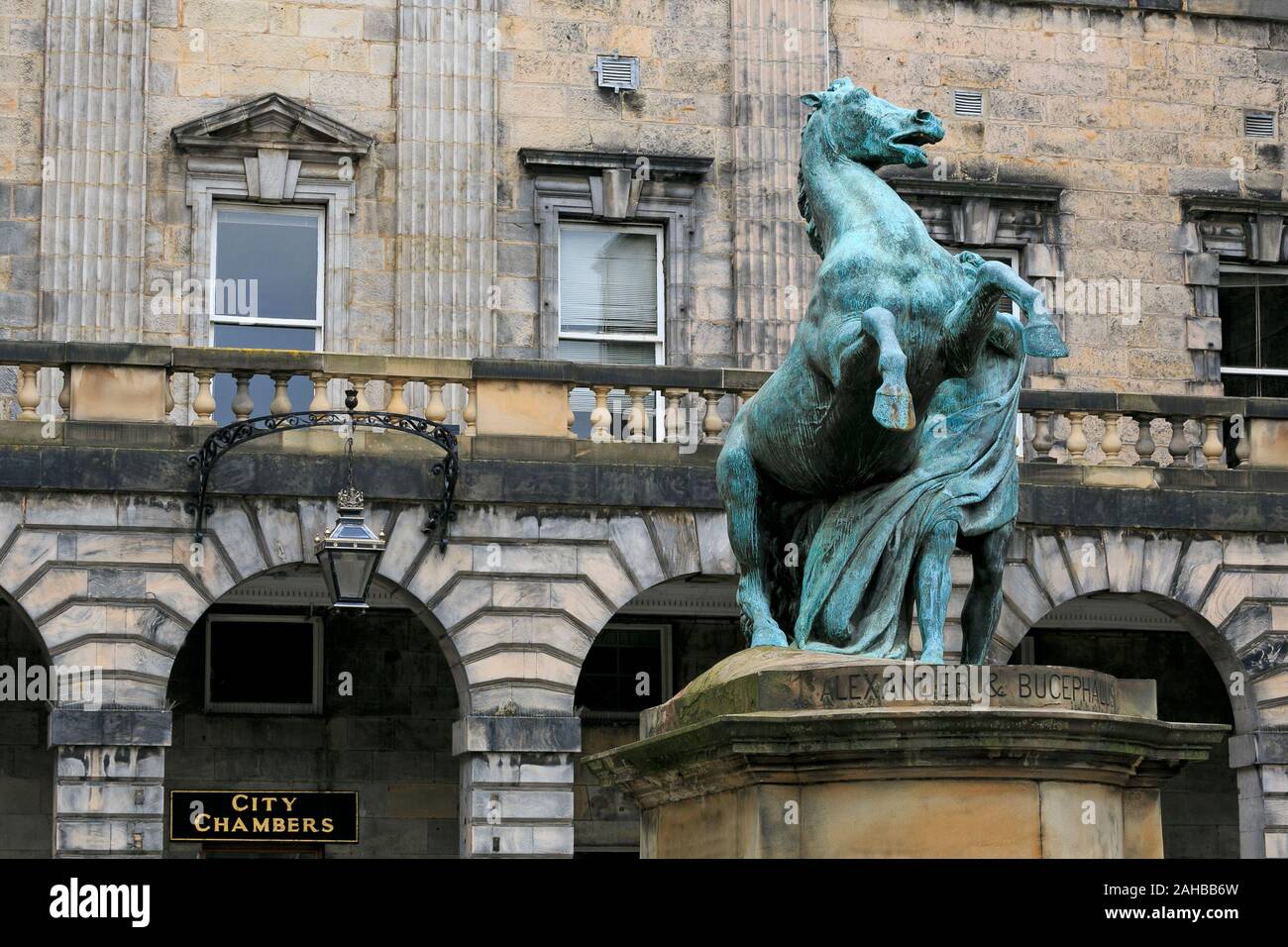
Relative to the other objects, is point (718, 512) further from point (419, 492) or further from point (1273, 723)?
point (1273, 723)

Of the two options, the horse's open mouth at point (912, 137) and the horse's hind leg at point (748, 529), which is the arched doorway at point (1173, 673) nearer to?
the horse's hind leg at point (748, 529)

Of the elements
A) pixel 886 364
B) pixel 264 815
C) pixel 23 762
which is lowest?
pixel 264 815

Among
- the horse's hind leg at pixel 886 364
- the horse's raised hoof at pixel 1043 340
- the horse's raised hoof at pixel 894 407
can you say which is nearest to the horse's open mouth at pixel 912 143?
the horse's hind leg at pixel 886 364

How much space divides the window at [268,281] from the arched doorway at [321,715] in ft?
8.27

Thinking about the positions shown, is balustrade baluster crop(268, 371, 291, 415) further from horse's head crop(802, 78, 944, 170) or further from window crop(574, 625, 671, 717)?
horse's head crop(802, 78, 944, 170)

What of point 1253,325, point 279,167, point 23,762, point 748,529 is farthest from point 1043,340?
point 1253,325

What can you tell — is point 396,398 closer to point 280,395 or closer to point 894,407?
point 280,395

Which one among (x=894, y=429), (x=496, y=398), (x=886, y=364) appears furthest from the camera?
(x=496, y=398)

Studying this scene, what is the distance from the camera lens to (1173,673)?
94.2 feet

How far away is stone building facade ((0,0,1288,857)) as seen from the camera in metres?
22.4

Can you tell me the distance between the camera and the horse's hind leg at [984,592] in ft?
37.5

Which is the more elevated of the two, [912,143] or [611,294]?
[611,294]

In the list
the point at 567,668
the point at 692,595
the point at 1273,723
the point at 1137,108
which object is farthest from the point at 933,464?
the point at 1137,108

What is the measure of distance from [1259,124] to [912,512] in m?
19.4
